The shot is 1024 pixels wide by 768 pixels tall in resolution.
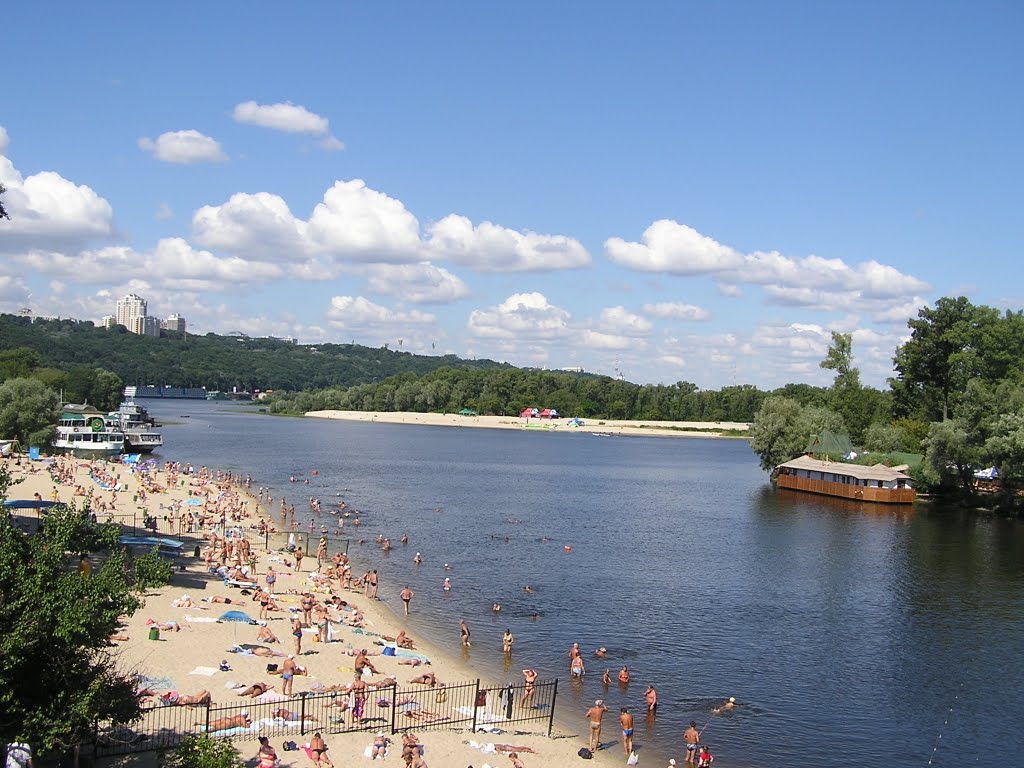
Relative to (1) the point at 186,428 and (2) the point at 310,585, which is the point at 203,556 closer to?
(2) the point at 310,585

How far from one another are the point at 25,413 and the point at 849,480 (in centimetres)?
8453

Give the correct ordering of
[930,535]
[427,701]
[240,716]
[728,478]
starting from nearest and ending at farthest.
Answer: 1. [240,716]
2. [427,701]
3. [930,535]
4. [728,478]

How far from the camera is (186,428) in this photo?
17350 cm

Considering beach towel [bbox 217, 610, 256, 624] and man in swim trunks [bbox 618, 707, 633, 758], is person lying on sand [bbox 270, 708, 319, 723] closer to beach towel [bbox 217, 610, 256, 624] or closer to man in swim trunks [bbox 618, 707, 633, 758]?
man in swim trunks [bbox 618, 707, 633, 758]

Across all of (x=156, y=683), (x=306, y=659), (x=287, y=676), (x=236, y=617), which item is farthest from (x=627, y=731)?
(x=236, y=617)

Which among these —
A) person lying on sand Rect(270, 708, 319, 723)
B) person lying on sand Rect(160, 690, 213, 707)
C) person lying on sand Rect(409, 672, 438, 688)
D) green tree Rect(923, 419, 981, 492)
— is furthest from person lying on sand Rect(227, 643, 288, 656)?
green tree Rect(923, 419, 981, 492)

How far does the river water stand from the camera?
1132 inches

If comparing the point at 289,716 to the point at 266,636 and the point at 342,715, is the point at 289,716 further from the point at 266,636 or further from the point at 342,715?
the point at 266,636

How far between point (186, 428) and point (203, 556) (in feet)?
445

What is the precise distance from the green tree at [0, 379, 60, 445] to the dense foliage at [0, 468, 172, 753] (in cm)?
8680

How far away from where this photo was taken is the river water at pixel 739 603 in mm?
28750

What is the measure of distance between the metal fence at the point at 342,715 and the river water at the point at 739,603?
247cm

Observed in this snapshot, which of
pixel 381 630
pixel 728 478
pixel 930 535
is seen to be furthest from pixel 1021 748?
pixel 728 478

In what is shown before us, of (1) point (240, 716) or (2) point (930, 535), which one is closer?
(1) point (240, 716)
